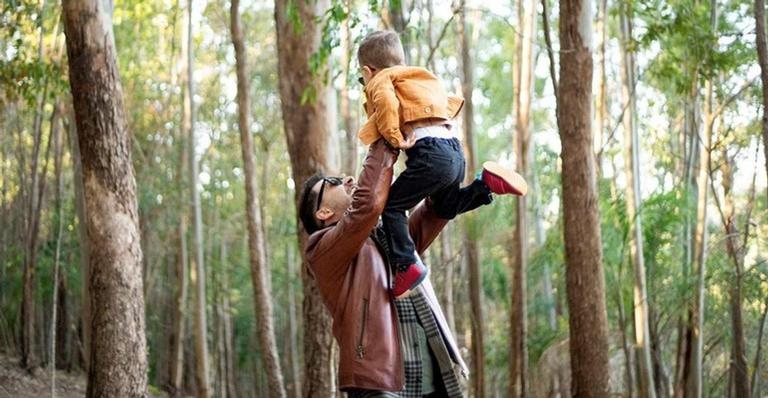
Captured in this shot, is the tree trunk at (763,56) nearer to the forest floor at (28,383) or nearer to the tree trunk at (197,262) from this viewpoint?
the forest floor at (28,383)

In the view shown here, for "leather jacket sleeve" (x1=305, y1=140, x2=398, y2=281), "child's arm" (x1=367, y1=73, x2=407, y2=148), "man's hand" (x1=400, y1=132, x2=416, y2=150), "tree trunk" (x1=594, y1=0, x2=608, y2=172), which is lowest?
"leather jacket sleeve" (x1=305, y1=140, x2=398, y2=281)

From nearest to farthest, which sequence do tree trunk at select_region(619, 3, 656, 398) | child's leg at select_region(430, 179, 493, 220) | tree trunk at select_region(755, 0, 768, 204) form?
1. child's leg at select_region(430, 179, 493, 220)
2. tree trunk at select_region(755, 0, 768, 204)
3. tree trunk at select_region(619, 3, 656, 398)

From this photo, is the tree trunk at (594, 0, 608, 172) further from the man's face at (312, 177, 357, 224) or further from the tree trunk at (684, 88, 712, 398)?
the man's face at (312, 177, 357, 224)

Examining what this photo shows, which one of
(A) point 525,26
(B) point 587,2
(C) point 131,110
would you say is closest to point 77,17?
(B) point 587,2

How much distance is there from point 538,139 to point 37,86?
62.2 feet

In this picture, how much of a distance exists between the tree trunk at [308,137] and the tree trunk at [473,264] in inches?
228

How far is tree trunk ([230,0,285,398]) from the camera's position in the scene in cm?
1609

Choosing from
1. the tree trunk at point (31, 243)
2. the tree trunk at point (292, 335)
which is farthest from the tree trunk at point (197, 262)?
the tree trunk at point (292, 335)

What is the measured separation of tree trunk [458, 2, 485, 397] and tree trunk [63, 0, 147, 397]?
772cm

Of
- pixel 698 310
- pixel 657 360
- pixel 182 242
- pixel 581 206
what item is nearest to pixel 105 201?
pixel 581 206

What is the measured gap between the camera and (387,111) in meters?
3.15

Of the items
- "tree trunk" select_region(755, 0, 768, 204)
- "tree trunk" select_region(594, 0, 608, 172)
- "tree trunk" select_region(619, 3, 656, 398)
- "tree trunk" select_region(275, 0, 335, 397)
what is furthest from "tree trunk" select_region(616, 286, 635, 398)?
"tree trunk" select_region(755, 0, 768, 204)

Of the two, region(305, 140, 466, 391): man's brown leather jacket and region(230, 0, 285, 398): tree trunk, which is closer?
region(305, 140, 466, 391): man's brown leather jacket

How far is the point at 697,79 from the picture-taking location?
12836 mm
